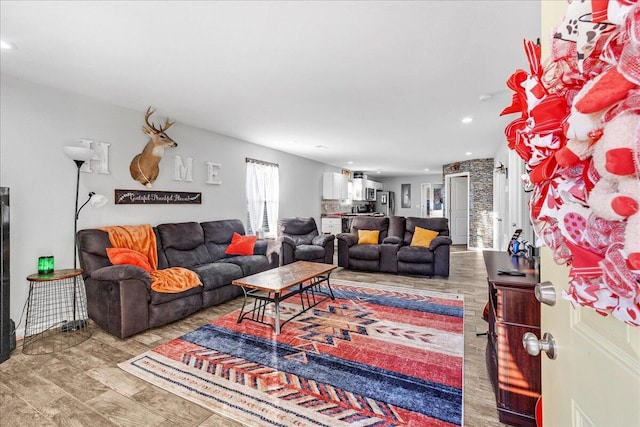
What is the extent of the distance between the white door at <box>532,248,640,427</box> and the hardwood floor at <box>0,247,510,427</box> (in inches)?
50.9

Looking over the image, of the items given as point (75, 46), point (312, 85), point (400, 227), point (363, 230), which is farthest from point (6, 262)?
point (400, 227)

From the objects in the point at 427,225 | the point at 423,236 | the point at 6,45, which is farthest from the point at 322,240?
the point at 6,45

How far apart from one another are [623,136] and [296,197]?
704cm

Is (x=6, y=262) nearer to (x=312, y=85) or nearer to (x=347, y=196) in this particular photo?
(x=312, y=85)

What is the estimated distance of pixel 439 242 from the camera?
Answer: 4.95 meters

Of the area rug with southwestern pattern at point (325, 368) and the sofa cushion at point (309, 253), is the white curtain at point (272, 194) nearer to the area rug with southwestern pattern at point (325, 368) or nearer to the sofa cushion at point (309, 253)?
the sofa cushion at point (309, 253)

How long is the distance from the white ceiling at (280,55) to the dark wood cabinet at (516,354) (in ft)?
5.49

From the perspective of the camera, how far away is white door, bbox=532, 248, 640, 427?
1.53 ft

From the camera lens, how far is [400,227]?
579cm

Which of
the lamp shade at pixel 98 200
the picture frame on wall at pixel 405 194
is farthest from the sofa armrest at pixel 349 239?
the picture frame on wall at pixel 405 194

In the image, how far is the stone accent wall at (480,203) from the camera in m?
7.70

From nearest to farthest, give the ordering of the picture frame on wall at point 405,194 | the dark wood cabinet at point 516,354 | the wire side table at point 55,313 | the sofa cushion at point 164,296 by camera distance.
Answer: the dark wood cabinet at point 516,354, the wire side table at point 55,313, the sofa cushion at point 164,296, the picture frame on wall at point 405,194

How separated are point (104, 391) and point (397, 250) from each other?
4.30 meters

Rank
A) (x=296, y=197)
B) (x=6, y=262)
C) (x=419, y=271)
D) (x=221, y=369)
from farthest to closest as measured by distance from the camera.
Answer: (x=296, y=197) < (x=419, y=271) < (x=6, y=262) < (x=221, y=369)
